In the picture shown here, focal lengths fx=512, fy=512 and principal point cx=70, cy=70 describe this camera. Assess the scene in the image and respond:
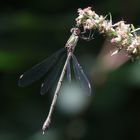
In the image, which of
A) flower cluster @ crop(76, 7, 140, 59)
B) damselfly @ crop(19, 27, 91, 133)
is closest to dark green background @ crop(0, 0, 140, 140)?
damselfly @ crop(19, 27, 91, 133)

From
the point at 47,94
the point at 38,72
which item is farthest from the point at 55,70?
the point at 47,94

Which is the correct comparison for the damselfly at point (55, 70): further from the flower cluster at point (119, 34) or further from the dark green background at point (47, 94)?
the dark green background at point (47, 94)

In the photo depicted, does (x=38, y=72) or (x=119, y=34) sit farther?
(x=38, y=72)

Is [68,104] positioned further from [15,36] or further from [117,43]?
[117,43]

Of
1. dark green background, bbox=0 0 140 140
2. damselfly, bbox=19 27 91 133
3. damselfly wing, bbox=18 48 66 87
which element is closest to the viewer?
damselfly, bbox=19 27 91 133

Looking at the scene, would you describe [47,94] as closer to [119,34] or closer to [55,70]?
[55,70]

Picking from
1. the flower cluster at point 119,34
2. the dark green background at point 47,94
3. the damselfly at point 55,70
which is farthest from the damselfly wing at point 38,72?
the flower cluster at point 119,34

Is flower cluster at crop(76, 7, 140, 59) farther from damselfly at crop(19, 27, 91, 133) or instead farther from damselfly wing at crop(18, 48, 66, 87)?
damselfly wing at crop(18, 48, 66, 87)

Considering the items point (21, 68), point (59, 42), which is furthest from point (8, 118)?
point (59, 42)
